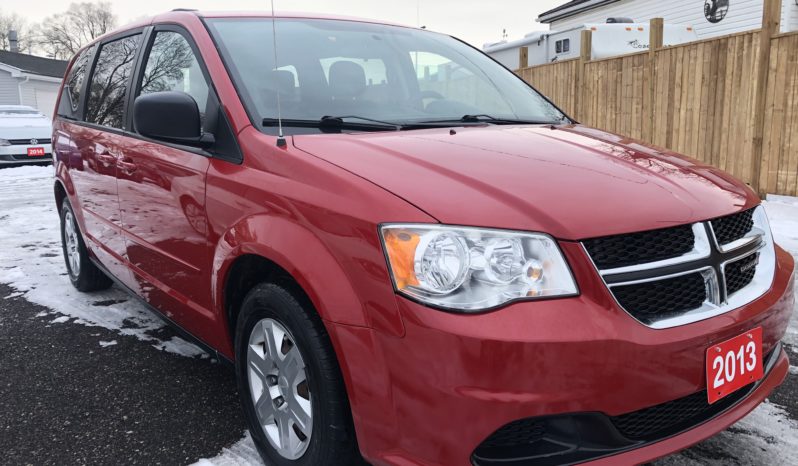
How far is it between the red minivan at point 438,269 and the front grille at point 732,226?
13mm

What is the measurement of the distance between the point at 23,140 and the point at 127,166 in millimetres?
13249

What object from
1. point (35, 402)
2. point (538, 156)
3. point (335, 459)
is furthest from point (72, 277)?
point (538, 156)

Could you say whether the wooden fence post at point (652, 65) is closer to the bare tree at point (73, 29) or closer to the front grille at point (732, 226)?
the front grille at point (732, 226)

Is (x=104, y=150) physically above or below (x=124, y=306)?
above

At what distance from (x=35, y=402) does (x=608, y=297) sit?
258cm

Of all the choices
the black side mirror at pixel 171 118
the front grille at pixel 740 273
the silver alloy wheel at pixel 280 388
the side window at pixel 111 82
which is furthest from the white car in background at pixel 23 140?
the front grille at pixel 740 273

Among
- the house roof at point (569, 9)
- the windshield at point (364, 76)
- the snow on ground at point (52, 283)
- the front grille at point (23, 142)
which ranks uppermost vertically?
the house roof at point (569, 9)

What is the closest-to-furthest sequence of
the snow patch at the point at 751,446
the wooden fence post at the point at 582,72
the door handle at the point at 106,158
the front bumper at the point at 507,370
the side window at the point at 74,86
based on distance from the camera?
the front bumper at the point at 507,370, the snow patch at the point at 751,446, the door handle at the point at 106,158, the side window at the point at 74,86, the wooden fence post at the point at 582,72

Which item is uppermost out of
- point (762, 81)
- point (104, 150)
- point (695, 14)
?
point (695, 14)

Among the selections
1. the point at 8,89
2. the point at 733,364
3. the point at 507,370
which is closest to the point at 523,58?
the point at 733,364

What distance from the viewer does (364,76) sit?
272 centimetres

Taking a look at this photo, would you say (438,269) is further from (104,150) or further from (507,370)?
(104,150)

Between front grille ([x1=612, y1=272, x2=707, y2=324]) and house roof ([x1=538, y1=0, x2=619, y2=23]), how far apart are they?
18.8 metres

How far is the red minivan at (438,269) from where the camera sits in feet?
5.07
